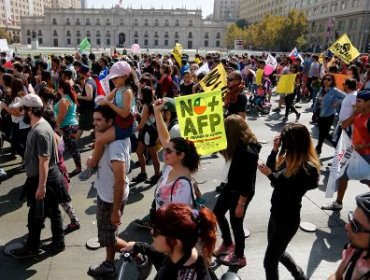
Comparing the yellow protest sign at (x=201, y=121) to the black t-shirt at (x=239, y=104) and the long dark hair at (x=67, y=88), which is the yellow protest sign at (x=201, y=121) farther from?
the long dark hair at (x=67, y=88)

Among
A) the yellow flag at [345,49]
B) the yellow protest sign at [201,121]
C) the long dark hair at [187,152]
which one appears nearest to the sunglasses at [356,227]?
the long dark hair at [187,152]

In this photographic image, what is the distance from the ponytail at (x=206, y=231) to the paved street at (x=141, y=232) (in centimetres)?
179

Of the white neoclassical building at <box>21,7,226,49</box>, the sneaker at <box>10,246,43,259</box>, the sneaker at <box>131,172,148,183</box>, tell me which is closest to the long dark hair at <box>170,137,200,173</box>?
the sneaker at <box>10,246,43,259</box>

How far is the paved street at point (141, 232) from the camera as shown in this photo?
147 inches

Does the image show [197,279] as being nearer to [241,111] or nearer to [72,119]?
[241,111]

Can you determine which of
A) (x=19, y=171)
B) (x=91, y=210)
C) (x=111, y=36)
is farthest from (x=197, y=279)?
(x=111, y=36)

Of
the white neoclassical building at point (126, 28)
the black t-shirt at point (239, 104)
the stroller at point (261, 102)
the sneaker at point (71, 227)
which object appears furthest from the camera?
the white neoclassical building at point (126, 28)

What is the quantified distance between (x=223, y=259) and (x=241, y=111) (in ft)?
9.19

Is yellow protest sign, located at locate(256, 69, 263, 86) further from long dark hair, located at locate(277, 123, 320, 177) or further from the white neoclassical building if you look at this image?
the white neoclassical building

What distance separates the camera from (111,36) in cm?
12019

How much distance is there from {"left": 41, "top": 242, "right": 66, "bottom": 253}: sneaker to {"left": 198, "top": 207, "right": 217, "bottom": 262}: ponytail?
8.48ft

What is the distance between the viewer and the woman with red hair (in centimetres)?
188

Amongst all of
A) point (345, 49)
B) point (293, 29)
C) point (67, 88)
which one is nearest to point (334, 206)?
point (67, 88)

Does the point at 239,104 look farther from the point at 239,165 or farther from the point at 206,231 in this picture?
the point at 206,231
